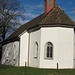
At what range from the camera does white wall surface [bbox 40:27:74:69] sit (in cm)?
3006

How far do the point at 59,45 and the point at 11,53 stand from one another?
44.3ft

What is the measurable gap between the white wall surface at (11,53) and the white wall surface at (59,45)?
770 centimetres

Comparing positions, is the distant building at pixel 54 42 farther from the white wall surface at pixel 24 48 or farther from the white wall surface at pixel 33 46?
the white wall surface at pixel 24 48

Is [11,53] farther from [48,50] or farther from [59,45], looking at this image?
[59,45]

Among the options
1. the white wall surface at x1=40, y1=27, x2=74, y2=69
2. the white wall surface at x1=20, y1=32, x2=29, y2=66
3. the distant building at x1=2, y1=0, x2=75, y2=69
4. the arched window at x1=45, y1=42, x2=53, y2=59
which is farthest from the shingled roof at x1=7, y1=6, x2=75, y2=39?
the white wall surface at x1=20, y1=32, x2=29, y2=66

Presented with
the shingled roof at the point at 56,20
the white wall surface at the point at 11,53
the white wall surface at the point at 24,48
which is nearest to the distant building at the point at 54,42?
the shingled roof at the point at 56,20

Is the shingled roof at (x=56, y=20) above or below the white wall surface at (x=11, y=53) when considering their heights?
above

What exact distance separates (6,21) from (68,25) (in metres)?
21.1

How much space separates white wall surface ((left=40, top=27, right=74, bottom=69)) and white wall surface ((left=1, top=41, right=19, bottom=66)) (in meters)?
7.70

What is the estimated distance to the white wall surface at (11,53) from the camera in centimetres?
3784

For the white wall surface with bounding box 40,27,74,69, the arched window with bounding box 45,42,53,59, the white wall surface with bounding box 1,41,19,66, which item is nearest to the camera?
the white wall surface with bounding box 40,27,74,69

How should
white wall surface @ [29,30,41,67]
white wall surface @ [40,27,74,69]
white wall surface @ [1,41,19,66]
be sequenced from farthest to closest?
white wall surface @ [1,41,19,66]
white wall surface @ [29,30,41,67]
white wall surface @ [40,27,74,69]

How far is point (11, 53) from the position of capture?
41.6 m

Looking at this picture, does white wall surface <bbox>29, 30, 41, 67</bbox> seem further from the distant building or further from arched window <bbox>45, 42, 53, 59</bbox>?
arched window <bbox>45, 42, 53, 59</bbox>
